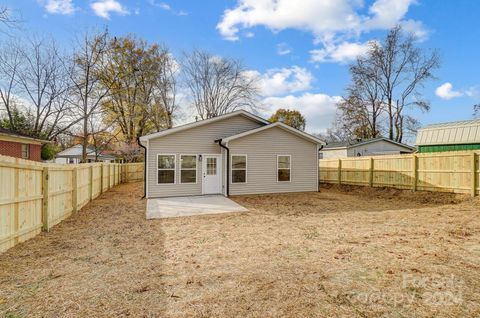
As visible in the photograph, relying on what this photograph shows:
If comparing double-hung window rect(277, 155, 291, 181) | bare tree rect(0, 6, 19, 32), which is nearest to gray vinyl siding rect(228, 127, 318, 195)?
double-hung window rect(277, 155, 291, 181)

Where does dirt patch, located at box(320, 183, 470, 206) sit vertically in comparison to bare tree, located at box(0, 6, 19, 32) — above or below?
below

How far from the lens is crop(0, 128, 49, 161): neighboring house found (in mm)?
17156

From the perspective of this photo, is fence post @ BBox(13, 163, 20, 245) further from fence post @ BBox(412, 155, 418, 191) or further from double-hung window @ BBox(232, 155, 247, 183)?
fence post @ BBox(412, 155, 418, 191)

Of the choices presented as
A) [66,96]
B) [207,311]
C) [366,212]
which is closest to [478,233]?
[366,212]

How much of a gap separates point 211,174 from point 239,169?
1400mm

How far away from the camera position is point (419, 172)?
39.7 ft

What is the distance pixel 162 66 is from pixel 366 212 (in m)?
26.5

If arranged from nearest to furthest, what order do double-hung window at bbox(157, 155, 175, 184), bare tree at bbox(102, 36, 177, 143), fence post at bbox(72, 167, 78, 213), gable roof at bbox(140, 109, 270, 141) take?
1. fence post at bbox(72, 167, 78, 213)
2. gable roof at bbox(140, 109, 270, 141)
3. double-hung window at bbox(157, 155, 175, 184)
4. bare tree at bbox(102, 36, 177, 143)

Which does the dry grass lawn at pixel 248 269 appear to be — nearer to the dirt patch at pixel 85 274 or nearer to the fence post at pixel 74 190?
the dirt patch at pixel 85 274

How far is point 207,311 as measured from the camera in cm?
281

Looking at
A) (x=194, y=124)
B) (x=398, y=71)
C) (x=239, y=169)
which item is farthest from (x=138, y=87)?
(x=398, y=71)

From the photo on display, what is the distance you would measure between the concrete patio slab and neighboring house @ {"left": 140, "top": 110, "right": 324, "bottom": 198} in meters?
0.90

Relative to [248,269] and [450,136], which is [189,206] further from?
[450,136]

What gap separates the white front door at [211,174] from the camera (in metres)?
12.8
